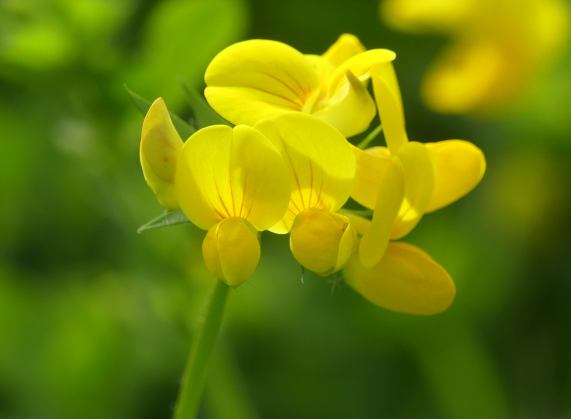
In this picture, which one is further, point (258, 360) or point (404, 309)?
point (258, 360)

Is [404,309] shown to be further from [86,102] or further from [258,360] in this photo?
[258,360]

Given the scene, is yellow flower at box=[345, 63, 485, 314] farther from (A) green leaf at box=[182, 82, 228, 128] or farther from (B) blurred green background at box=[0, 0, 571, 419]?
(B) blurred green background at box=[0, 0, 571, 419]

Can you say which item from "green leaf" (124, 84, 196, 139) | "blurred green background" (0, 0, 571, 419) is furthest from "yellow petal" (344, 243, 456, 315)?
"blurred green background" (0, 0, 571, 419)

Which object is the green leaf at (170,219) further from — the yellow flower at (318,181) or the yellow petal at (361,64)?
the yellow petal at (361,64)

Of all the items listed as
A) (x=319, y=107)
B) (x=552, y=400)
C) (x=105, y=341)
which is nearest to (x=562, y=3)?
(x=552, y=400)

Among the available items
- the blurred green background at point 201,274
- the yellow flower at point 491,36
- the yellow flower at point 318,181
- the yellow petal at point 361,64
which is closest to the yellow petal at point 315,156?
the yellow flower at point 318,181

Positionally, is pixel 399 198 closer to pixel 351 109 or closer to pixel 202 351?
pixel 351 109
